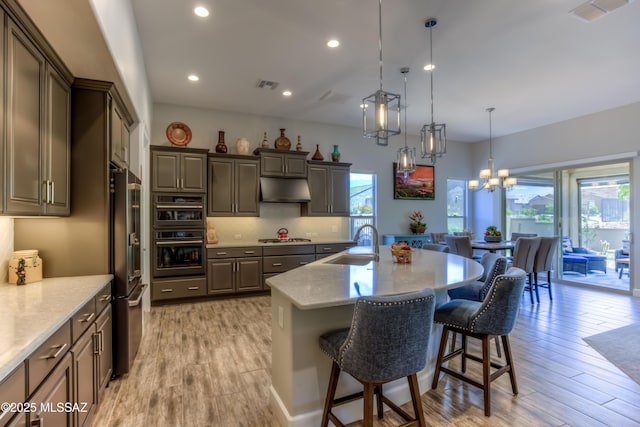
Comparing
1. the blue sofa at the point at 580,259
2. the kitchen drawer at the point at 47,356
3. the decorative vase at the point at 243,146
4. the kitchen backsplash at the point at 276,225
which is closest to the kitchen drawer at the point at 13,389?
the kitchen drawer at the point at 47,356

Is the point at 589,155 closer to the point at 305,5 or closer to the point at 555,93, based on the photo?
the point at 555,93

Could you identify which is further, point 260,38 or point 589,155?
point 589,155

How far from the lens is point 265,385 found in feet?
8.58

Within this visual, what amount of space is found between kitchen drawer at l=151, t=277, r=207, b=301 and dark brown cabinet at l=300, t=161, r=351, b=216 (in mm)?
2229

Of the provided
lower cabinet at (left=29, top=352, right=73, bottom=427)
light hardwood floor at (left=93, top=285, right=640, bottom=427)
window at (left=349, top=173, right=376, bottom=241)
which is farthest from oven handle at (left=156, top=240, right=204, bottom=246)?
lower cabinet at (left=29, top=352, right=73, bottom=427)

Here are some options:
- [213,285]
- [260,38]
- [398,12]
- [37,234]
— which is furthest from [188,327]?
[398,12]

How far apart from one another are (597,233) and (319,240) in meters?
5.26

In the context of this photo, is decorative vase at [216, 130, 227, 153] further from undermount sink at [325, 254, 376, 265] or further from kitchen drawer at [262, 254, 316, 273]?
undermount sink at [325, 254, 376, 265]

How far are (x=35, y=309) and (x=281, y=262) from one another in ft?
13.1

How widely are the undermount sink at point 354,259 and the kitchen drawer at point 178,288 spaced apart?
275 cm

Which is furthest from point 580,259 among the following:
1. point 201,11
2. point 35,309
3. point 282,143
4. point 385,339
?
point 35,309

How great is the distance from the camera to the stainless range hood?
18.5ft

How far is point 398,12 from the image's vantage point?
9.61ft

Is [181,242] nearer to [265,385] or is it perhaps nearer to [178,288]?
[178,288]
